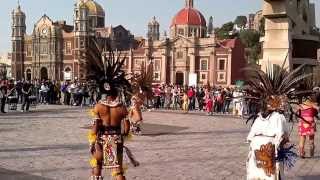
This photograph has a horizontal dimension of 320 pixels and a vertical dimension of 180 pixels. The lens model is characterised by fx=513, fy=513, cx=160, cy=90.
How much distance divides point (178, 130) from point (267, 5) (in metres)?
6.67

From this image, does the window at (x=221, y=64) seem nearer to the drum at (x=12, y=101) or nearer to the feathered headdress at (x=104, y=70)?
the drum at (x=12, y=101)

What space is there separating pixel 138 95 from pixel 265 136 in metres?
9.86

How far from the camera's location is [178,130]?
1766cm

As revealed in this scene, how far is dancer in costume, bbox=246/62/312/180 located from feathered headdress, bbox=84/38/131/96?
233 centimetres

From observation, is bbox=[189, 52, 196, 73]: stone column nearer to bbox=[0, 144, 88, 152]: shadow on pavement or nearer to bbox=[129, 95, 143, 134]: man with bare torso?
bbox=[129, 95, 143, 134]: man with bare torso

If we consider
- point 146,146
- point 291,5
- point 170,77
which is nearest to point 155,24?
point 170,77

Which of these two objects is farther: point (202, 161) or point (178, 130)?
point (178, 130)

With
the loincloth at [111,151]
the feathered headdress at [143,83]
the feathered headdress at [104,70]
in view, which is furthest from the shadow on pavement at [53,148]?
the loincloth at [111,151]

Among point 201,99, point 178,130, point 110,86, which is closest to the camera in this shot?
point 110,86

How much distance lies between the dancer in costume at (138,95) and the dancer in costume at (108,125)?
697 cm

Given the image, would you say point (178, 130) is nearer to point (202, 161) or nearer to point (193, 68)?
point (202, 161)

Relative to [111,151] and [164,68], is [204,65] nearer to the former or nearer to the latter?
[164,68]

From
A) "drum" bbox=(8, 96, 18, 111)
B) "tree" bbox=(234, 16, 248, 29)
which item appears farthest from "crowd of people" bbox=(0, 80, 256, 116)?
"tree" bbox=(234, 16, 248, 29)

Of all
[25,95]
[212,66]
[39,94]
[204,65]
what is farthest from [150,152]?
[204,65]
